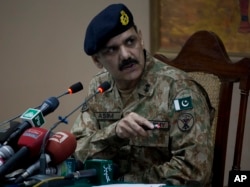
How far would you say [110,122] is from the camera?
1.60 meters

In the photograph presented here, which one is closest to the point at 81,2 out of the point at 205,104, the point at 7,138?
the point at 205,104

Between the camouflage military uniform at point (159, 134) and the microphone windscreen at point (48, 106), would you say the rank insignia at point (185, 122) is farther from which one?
the microphone windscreen at point (48, 106)

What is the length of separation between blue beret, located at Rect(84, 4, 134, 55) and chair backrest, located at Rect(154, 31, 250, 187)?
0.34 metres

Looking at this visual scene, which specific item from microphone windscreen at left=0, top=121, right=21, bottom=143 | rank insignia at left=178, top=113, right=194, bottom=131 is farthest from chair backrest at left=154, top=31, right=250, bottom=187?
microphone windscreen at left=0, top=121, right=21, bottom=143

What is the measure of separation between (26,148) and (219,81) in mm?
852

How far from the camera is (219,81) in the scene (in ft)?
5.34

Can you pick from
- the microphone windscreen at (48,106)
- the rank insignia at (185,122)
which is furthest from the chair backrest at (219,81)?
the microphone windscreen at (48,106)

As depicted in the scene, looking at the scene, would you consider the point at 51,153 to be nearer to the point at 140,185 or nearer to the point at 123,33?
the point at 140,185

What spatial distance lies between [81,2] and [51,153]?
1681mm

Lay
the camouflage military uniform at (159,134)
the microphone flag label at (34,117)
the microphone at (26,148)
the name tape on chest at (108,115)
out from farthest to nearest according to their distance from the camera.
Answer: the name tape on chest at (108,115)
the camouflage military uniform at (159,134)
the microphone flag label at (34,117)
the microphone at (26,148)

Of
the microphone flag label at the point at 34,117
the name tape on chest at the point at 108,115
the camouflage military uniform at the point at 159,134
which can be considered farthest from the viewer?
the name tape on chest at the point at 108,115

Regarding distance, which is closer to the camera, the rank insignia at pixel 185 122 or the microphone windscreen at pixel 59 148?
the microphone windscreen at pixel 59 148

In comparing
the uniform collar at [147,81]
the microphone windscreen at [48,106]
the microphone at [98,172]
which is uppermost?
the uniform collar at [147,81]

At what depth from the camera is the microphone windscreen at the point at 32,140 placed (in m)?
1.05
